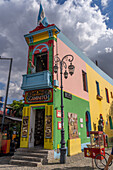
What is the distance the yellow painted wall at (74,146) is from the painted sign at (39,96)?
3.40 metres

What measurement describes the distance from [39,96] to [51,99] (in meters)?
0.98

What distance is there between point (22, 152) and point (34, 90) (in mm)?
4109

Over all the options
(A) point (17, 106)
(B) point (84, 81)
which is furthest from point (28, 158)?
(A) point (17, 106)

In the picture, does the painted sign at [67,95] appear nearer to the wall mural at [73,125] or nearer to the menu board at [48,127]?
the wall mural at [73,125]

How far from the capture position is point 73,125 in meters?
10.5

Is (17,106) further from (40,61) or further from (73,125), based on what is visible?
(73,125)

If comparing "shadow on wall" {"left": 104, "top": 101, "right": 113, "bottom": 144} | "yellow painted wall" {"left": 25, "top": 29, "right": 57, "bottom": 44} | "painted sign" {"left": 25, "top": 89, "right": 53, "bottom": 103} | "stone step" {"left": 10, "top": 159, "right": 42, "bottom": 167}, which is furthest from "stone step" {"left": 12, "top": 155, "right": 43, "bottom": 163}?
"shadow on wall" {"left": 104, "top": 101, "right": 113, "bottom": 144}

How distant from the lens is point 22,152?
27.2ft

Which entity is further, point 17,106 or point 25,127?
point 17,106

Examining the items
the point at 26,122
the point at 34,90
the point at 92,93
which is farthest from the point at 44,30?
the point at 92,93

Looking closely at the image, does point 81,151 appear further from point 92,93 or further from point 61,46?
point 61,46

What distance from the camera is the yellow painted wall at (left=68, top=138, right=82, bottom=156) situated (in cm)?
932

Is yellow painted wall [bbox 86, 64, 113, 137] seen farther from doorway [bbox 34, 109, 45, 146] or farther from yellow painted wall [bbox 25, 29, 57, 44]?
yellow painted wall [bbox 25, 29, 57, 44]

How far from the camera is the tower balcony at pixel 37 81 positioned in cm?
918
